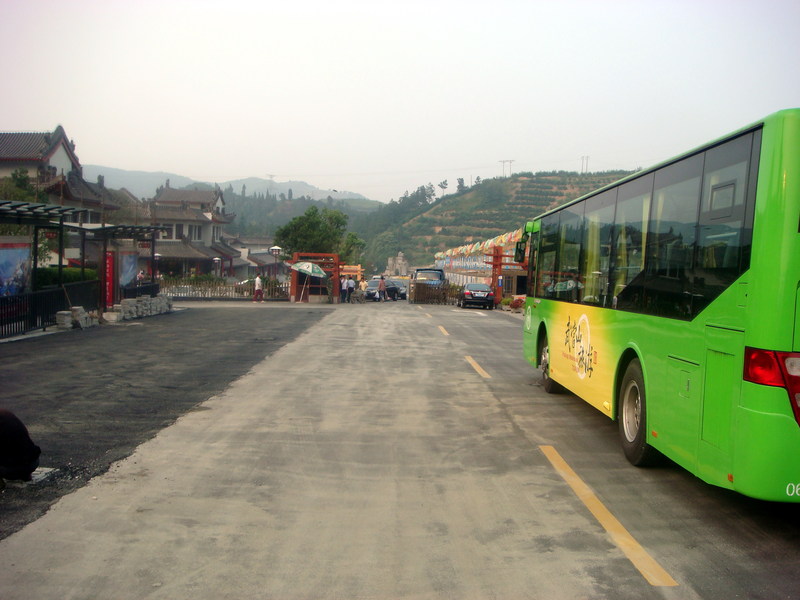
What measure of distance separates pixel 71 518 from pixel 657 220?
5532 millimetres

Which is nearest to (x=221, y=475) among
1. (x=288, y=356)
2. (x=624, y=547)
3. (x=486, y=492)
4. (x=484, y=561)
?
(x=486, y=492)

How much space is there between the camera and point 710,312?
530 cm

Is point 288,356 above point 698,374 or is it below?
below

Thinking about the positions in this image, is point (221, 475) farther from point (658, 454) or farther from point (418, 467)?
point (658, 454)

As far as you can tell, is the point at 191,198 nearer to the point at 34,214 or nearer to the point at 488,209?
the point at 34,214

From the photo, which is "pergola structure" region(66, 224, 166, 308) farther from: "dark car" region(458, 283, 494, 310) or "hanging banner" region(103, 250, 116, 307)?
"dark car" region(458, 283, 494, 310)

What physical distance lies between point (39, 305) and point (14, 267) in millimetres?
1234

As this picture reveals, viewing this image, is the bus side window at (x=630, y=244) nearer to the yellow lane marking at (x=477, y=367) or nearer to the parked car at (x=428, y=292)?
the yellow lane marking at (x=477, y=367)

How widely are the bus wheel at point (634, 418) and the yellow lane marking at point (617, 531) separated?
0.66 metres

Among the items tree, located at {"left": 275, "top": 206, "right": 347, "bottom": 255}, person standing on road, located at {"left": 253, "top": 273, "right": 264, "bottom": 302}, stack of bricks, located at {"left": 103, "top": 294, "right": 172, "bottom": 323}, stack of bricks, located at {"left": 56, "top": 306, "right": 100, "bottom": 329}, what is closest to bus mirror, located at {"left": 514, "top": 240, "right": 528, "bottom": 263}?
stack of bricks, located at {"left": 56, "top": 306, "right": 100, "bottom": 329}

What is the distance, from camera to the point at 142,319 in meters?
26.2

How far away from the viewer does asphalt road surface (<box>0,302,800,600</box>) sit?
438cm

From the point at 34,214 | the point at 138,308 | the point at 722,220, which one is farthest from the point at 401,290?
the point at 722,220

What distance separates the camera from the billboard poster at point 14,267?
18.7 meters
